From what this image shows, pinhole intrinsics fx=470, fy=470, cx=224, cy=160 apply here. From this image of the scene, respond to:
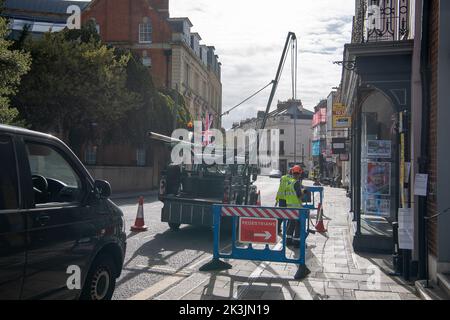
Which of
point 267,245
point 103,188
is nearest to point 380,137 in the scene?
point 267,245

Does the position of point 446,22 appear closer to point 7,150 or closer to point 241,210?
point 241,210

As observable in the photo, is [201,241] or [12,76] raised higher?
[12,76]

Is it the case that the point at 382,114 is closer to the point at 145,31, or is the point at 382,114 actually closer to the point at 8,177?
the point at 8,177

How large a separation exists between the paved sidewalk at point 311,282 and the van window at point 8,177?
2.71 m

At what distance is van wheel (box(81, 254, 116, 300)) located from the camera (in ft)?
15.8

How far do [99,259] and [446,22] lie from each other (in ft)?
17.0

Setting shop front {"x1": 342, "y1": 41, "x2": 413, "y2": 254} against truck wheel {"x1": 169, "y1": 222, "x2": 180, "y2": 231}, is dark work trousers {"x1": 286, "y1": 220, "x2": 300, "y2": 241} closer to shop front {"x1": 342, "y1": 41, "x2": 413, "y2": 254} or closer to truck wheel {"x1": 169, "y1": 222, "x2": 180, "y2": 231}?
shop front {"x1": 342, "y1": 41, "x2": 413, "y2": 254}

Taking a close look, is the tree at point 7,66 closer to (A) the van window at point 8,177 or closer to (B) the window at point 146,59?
(A) the van window at point 8,177

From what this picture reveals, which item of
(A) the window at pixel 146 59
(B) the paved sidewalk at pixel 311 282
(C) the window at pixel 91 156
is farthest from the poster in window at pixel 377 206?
(A) the window at pixel 146 59

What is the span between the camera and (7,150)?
3828mm

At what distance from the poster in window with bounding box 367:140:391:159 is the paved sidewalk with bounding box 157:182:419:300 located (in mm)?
2971

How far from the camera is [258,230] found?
725 centimetres

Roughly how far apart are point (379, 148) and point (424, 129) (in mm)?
4350

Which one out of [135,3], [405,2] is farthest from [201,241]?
[135,3]
